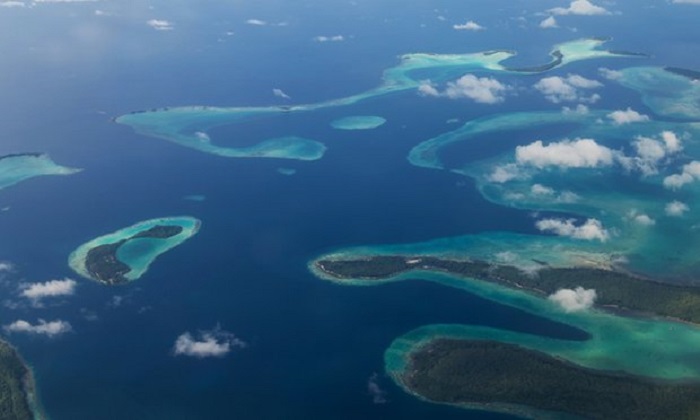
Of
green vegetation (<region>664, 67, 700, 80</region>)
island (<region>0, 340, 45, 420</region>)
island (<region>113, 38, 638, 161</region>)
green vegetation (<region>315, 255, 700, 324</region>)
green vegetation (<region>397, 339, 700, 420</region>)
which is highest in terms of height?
green vegetation (<region>664, 67, 700, 80</region>)

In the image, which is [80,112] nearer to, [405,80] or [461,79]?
[405,80]

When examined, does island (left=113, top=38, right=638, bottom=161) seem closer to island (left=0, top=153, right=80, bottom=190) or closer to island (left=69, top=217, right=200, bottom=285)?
island (left=0, top=153, right=80, bottom=190)

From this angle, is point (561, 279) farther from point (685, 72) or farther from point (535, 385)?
point (685, 72)

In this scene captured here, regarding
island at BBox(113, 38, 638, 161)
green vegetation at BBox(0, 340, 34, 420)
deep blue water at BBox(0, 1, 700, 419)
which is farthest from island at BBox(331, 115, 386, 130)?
green vegetation at BBox(0, 340, 34, 420)

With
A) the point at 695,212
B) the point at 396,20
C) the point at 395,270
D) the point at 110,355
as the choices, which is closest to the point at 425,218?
the point at 395,270

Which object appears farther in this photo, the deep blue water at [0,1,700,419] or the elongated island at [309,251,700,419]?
the deep blue water at [0,1,700,419]

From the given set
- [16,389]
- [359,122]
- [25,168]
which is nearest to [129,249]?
[16,389]
